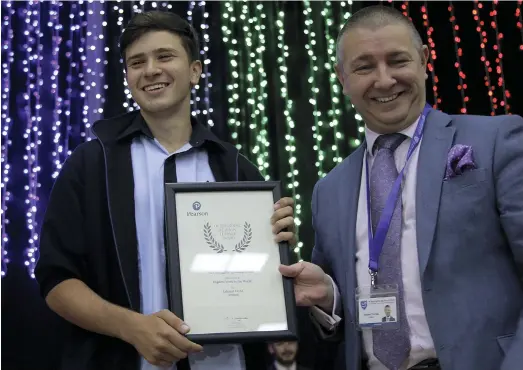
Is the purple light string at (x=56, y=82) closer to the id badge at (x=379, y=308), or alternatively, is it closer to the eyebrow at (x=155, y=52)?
the eyebrow at (x=155, y=52)

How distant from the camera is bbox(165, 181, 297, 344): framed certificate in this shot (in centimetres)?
183

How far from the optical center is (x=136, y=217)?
6.38ft

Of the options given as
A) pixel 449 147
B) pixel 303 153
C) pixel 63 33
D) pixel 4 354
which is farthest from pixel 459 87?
pixel 4 354

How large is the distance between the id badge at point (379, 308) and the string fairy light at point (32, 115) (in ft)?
9.93

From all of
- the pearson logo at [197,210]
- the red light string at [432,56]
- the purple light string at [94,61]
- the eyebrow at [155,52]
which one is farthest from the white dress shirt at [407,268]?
the red light string at [432,56]

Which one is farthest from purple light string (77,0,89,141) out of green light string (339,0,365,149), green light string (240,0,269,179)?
green light string (339,0,365,149)

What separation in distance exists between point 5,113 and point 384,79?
3321mm

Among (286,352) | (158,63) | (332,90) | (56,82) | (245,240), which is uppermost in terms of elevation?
(56,82)

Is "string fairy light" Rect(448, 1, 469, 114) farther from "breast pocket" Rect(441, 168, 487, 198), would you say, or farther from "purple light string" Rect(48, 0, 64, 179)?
"breast pocket" Rect(441, 168, 487, 198)

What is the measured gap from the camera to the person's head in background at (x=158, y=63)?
2.07m

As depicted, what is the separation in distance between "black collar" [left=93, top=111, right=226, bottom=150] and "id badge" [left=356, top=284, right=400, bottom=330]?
0.66 meters

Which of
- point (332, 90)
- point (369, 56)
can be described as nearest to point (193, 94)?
point (332, 90)

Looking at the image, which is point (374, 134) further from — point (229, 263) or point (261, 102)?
point (261, 102)

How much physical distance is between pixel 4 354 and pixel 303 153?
243 cm
